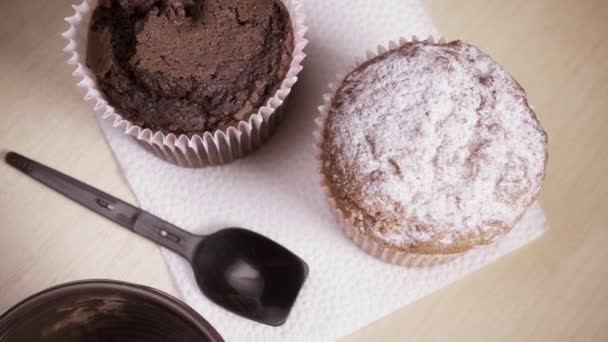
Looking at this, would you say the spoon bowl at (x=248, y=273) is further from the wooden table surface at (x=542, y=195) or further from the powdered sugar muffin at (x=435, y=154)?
the powdered sugar muffin at (x=435, y=154)

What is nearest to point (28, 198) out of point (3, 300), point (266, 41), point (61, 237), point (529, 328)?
point (61, 237)

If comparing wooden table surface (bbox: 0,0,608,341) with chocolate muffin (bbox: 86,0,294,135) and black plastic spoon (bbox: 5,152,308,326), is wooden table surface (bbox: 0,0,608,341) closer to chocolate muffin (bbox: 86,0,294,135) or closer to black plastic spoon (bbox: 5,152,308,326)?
black plastic spoon (bbox: 5,152,308,326)

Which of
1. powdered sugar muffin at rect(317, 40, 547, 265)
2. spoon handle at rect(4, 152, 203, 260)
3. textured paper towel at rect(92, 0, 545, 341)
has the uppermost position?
powdered sugar muffin at rect(317, 40, 547, 265)

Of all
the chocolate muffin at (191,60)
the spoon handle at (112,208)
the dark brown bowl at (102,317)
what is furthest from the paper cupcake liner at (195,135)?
the dark brown bowl at (102,317)

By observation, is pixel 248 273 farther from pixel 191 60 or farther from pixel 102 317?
pixel 191 60

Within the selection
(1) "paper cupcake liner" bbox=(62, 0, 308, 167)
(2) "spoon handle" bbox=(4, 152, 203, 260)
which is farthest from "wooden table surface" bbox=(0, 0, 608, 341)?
(1) "paper cupcake liner" bbox=(62, 0, 308, 167)
